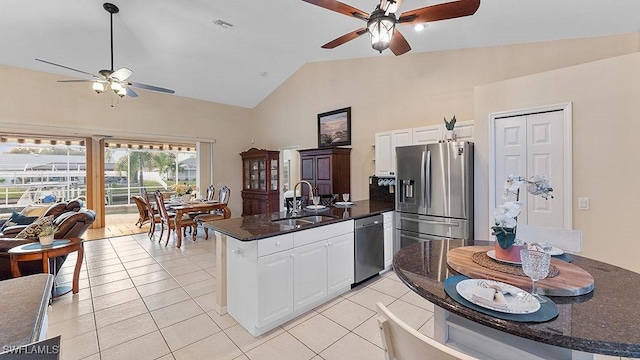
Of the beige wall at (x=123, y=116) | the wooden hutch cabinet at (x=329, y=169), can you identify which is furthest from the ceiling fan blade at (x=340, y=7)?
the beige wall at (x=123, y=116)

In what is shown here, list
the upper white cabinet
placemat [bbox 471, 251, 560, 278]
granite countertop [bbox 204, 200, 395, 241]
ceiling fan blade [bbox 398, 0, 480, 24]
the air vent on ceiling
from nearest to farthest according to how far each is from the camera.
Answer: placemat [bbox 471, 251, 560, 278], ceiling fan blade [bbox 398, 0, 480, 24], granite countertop [bbox 204, 200, 395, 241], the upper white cabinet, the air vent on ceiling

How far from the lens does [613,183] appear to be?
253 cm

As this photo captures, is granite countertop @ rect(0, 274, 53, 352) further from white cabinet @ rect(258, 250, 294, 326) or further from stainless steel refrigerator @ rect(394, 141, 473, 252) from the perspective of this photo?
stainless steel refrigerator @ rect(394, 141, 473, 252)

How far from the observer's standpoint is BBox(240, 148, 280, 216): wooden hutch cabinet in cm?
659

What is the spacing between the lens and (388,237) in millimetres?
3600

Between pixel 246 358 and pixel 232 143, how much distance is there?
6.28m

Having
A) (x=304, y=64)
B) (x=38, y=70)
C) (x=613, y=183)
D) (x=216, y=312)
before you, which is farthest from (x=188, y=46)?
(x=613, y=183)

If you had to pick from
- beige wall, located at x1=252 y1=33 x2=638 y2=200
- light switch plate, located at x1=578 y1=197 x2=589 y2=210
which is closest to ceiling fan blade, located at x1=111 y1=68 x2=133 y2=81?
beige wall, located at x1=252 y1=33 x2=638 y2=200

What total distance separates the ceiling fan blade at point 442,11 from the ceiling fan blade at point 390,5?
0.47 feet

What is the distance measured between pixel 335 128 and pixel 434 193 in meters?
2.69

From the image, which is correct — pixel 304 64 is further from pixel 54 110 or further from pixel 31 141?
pixel 31 141

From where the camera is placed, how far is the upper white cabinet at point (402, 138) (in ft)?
12.0

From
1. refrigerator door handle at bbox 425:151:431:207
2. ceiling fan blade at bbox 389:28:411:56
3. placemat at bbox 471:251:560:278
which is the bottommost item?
placemat at bbox 471:251:560:278

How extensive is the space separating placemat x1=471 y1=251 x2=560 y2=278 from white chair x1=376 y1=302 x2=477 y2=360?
0.71 m
